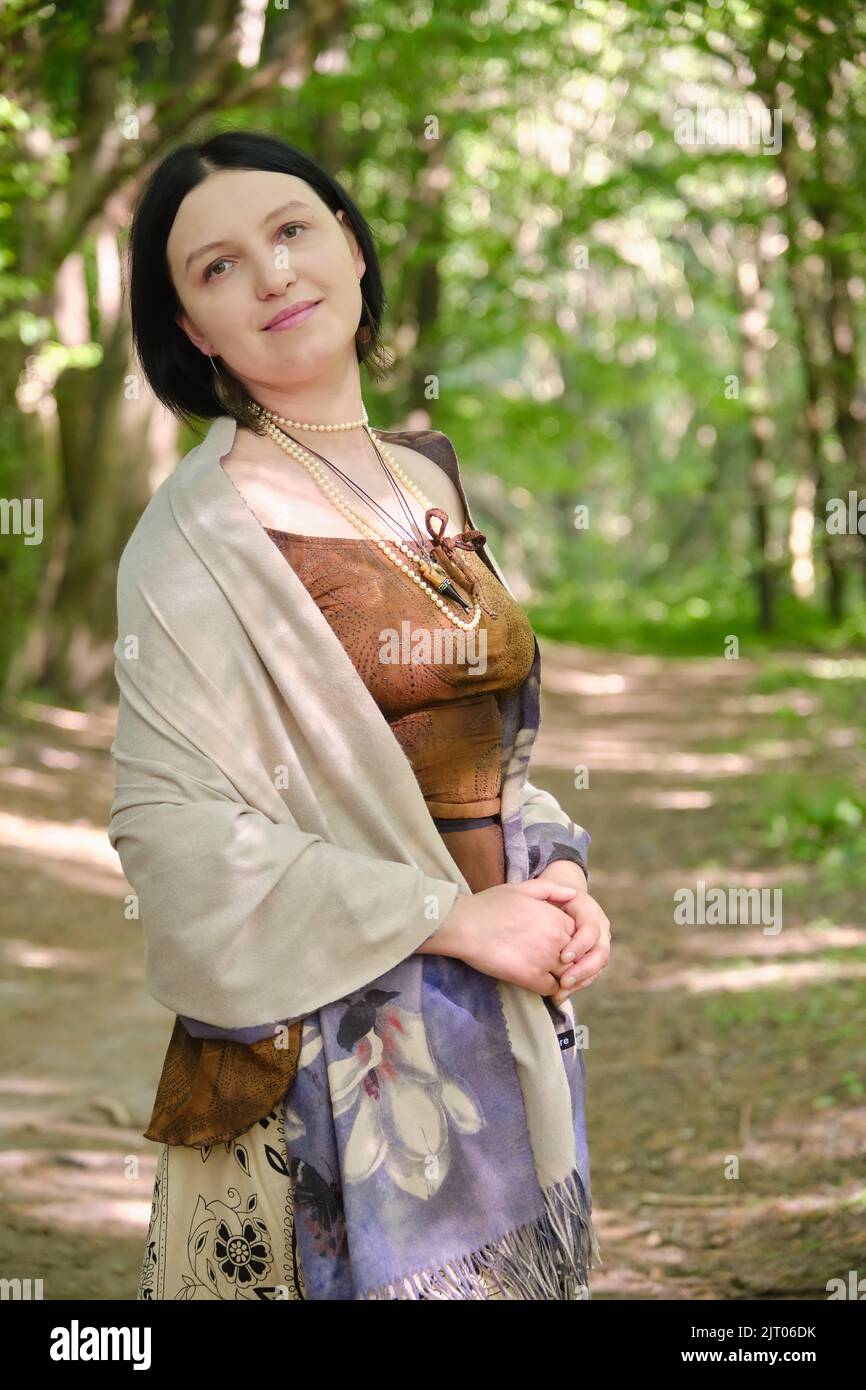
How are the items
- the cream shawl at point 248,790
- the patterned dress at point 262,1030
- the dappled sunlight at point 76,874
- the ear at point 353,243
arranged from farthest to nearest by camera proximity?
the dappled sunlight at point 76,874
the ear at point 353,243
the patterned dress at point 262,1030
the cream shawl at point 248,790

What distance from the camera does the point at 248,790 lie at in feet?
5.98

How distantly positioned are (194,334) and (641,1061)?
4.27 metres

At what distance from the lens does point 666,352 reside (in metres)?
21.1

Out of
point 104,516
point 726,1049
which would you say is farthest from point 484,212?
point 726,1049

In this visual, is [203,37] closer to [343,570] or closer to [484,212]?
[343,570]

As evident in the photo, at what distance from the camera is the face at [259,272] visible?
1.93 metres

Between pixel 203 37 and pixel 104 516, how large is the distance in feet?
13.3

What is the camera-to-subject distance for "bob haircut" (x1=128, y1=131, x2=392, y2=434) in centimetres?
196

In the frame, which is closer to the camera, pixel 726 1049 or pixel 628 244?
pixel 726 1049

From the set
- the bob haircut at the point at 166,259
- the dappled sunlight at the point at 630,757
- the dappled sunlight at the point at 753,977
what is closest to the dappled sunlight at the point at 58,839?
the dappled sunlight at the point at 753,977

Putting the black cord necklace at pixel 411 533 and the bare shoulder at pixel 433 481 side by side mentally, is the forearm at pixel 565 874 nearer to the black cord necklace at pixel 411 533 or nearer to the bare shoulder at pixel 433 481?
the black cord necklace at pixel 411 533

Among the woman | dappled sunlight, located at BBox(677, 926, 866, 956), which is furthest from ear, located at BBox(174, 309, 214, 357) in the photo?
dappled sunlight, located at BBox(677, 926, 866, 956)

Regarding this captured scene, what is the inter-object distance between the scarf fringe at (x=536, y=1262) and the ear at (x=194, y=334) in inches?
48.7

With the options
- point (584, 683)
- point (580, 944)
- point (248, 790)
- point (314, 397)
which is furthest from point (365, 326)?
point (584, 683)
